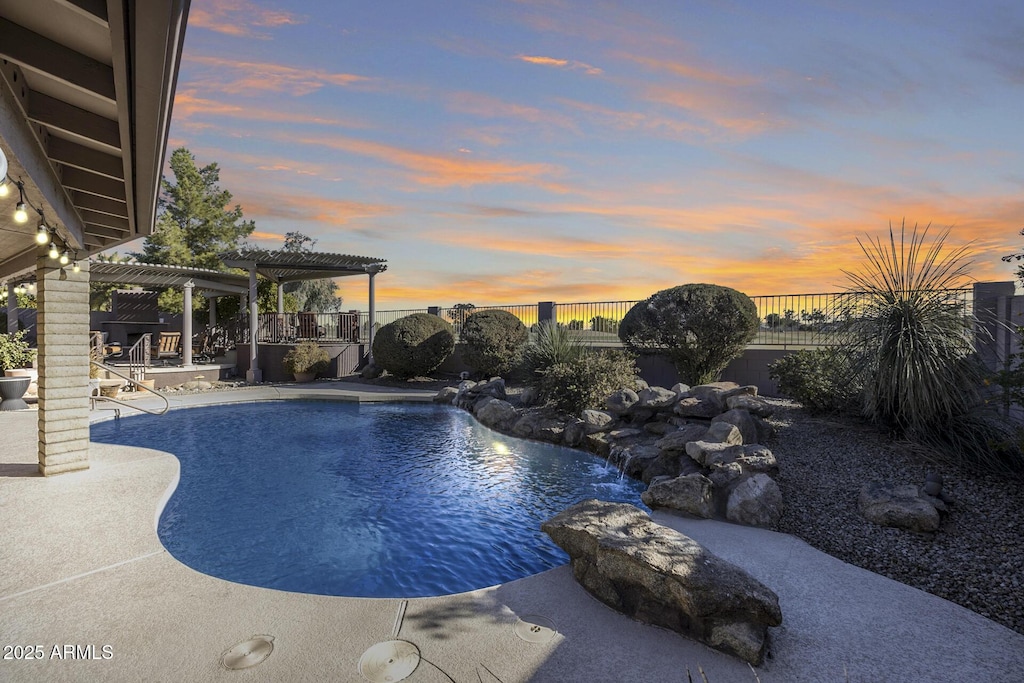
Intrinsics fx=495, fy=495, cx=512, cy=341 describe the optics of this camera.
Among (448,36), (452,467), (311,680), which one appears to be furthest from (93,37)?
(448,36)

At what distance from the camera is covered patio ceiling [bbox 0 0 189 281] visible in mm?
2086

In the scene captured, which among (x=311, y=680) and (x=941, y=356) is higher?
(x=941, y=356)

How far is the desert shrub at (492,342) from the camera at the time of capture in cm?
1445

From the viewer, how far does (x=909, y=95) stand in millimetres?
7629

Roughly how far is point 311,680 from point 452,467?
5008mm

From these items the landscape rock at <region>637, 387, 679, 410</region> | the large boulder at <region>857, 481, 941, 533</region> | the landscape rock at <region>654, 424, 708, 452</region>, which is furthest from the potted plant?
the large boulder at <region>857, 481, 941, 533</region>

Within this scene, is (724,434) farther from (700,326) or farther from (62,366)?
(62,366)

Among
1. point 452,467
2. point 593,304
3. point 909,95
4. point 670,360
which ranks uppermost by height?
point 909,95

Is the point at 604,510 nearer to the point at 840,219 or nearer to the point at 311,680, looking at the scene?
the point at 311,680

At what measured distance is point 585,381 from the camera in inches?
385

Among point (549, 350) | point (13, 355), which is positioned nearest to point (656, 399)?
point (549, 350)

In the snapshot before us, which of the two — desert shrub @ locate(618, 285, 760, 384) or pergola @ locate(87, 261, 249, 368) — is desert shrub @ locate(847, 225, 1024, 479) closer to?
desert shrub @ locate(618, 285, 760, 384)

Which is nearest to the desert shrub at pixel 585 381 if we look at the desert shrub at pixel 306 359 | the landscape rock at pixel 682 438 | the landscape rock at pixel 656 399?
the landscape rock at pixel 656 399

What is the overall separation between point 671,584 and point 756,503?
243 centimetres
